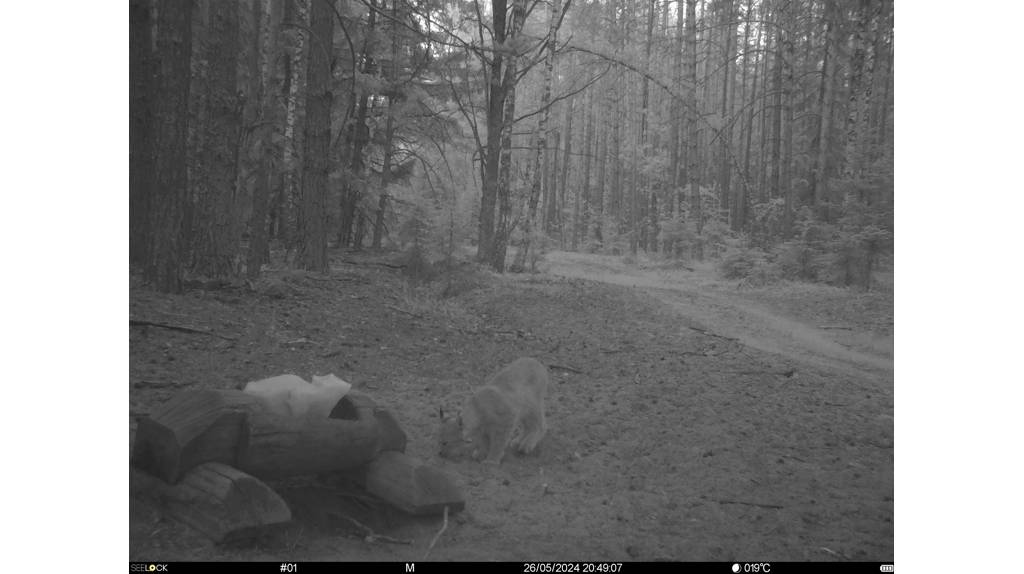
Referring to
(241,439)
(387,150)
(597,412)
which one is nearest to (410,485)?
(241,439)

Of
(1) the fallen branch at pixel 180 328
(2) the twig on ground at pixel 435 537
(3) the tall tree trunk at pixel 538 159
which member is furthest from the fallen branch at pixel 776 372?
(3) the tall tree trunk at pixel 538 159

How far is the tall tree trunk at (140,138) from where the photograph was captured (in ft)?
12.4

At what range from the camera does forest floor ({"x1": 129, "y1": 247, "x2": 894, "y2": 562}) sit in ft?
9.32

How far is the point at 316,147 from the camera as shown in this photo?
762 centimetres

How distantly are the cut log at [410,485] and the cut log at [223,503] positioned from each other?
43 centimetres

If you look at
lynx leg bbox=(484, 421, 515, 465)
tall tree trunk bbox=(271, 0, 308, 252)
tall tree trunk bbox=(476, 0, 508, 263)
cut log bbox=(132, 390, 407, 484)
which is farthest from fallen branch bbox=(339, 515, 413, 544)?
tall tree trunk bbox=(476, 0, 508, 263)

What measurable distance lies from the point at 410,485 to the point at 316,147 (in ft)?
18.5

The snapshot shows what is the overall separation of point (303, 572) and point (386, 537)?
339 millimetres

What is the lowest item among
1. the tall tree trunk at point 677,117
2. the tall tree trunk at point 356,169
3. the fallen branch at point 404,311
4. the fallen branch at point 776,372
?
the fallen branch at point 776,372

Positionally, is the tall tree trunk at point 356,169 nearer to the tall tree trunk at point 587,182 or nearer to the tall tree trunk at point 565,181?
the tall tree trunk at point 587,182

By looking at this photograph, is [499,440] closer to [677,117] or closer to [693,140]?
[693,140]

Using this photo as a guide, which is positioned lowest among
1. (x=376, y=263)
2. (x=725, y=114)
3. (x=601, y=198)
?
(x=376, y=263)

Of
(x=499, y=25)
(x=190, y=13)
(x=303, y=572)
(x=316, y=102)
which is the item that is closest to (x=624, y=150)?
(x=499, y=25)

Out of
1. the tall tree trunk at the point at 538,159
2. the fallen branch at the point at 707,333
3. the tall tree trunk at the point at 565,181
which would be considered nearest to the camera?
the fallen branch at the point at 707,333
